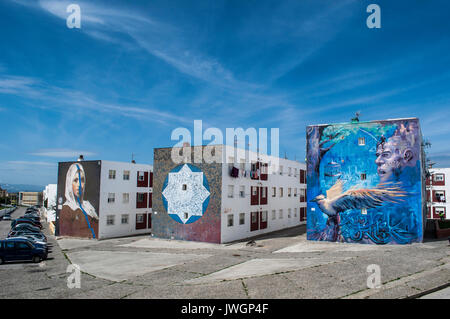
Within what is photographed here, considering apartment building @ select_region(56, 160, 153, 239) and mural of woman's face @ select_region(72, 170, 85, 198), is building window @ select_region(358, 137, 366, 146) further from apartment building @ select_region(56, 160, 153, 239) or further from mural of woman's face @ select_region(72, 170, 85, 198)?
mural of woman's face @ select_region(72, 170, 85, 198)

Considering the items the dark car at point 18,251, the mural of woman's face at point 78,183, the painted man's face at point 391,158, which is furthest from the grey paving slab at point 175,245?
the painted man's face at point 391,158

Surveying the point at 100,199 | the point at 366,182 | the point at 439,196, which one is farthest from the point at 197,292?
the point at 439,196

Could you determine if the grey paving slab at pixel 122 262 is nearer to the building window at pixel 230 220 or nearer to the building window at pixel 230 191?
the building window at pixel 230 220

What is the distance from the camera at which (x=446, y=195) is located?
2175 inches

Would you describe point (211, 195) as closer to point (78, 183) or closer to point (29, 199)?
point (78, 183)

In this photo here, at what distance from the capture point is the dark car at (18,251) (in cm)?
2223

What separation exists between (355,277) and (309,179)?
53.8ft

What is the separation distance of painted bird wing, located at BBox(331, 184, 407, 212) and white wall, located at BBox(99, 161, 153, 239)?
24.8 metres

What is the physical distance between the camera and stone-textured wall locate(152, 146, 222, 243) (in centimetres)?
3244

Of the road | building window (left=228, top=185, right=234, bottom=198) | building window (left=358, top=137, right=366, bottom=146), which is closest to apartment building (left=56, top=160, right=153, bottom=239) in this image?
the road

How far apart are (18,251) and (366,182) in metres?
27.7
